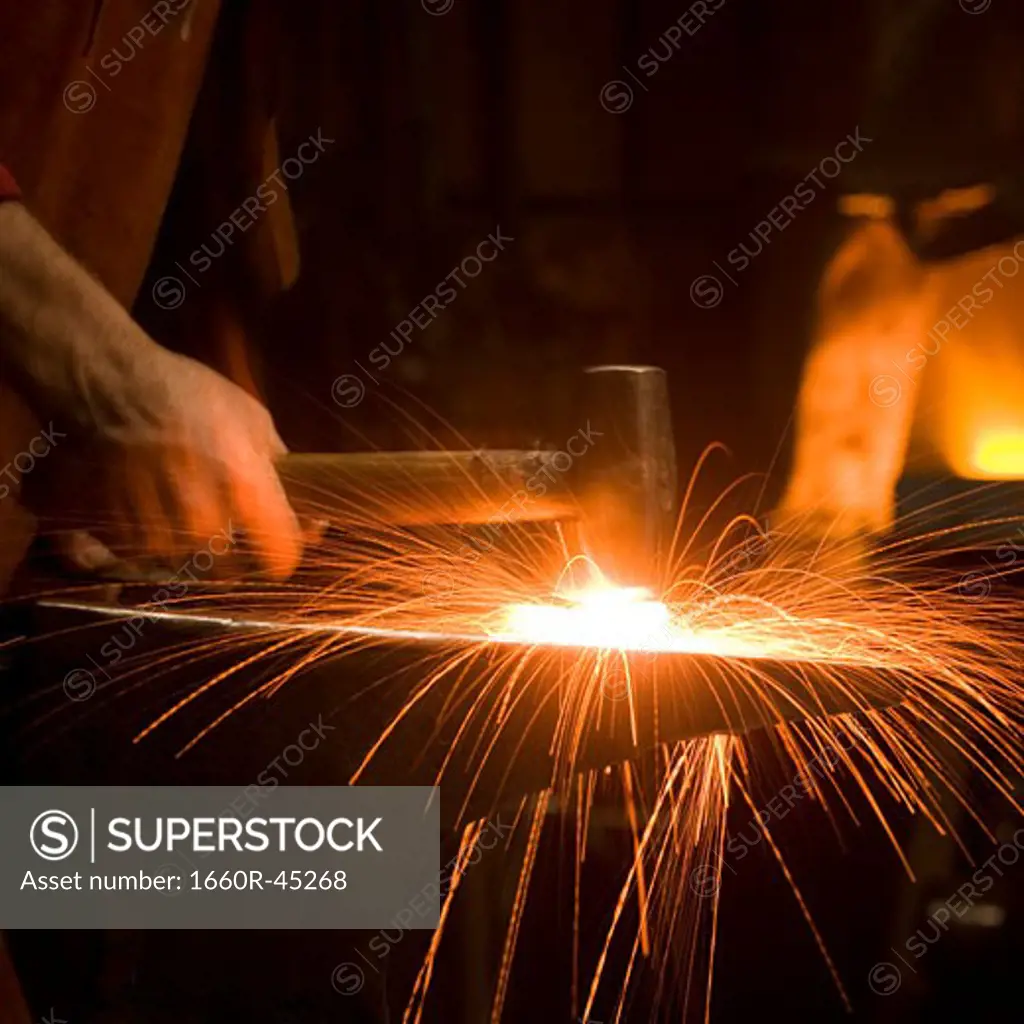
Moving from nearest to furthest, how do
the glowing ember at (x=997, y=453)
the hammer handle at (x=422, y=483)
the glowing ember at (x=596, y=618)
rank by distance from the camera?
the glowing ember at (x=596, y=618) → the hammer handle at (x=422, y=483) → the glowing ember at (x=997, y=453)

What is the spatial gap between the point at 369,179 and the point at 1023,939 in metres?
1.76

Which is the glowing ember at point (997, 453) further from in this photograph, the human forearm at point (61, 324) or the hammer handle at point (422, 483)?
the human forearm at point (61, 324)

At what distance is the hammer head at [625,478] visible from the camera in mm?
1315

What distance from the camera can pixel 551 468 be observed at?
4.22 feet

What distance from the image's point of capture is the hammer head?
4.32ft

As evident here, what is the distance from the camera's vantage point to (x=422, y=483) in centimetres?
126

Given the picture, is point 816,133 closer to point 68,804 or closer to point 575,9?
point 575,9

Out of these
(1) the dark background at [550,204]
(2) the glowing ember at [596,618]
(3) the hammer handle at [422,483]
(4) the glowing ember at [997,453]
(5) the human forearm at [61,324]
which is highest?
(1) the dark background at [550,204]

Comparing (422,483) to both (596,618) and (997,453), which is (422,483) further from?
(997,453)

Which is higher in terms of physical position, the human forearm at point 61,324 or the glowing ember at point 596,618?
the human forearm at point 61,324

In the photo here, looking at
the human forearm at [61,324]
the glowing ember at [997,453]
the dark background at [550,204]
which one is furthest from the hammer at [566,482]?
the glowing ember at [997,453]

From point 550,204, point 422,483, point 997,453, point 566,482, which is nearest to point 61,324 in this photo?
point 422,483

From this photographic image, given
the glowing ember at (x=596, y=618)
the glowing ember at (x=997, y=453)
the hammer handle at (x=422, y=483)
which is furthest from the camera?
the glowing ember at (x=997, y=453)

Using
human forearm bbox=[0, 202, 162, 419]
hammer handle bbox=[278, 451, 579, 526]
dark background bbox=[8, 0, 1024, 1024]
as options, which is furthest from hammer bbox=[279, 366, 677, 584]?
dark background bbox=[8, 0, 1024, 1024]
